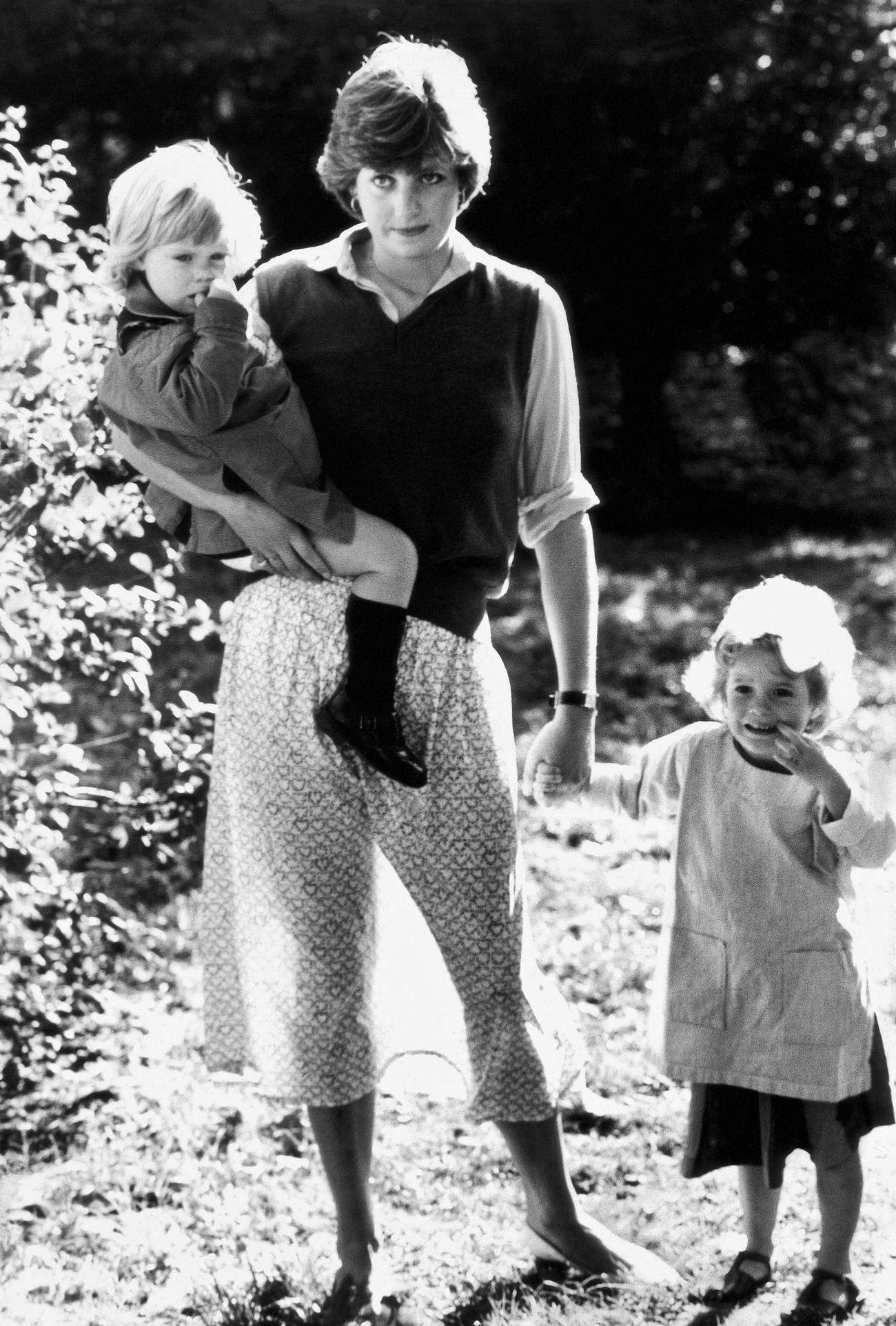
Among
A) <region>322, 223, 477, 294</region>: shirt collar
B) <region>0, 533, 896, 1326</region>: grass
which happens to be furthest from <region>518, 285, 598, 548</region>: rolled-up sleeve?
<region>0, 533, 896, 1326</region>: grass

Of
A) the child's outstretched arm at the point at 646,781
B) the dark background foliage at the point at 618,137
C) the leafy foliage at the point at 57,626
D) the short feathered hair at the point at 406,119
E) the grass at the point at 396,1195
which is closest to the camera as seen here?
the short feathered hair at the point at 406,119

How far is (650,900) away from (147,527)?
410 cm

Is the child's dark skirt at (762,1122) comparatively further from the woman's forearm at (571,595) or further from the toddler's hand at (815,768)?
the woman's forearm at (571,595)

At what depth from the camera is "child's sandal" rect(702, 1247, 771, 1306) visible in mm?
3121

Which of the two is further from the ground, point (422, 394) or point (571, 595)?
point (422, 394)

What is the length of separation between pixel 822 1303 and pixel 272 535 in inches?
63.2

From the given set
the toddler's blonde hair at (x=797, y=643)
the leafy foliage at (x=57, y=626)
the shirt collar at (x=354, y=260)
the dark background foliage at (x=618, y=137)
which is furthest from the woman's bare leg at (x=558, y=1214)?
the dark background foliage at (x=618, y=137)

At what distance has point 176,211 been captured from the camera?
2.79 m

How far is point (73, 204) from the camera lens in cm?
1058

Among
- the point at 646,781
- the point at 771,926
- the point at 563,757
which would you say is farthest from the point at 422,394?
the point at 771,926

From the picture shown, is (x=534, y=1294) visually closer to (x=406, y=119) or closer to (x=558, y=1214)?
(x=558, y=1214)

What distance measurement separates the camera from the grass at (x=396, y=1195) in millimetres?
3201

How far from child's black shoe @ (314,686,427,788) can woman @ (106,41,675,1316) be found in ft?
0.17

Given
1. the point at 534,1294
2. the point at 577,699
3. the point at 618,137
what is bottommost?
the point at 534,1294
